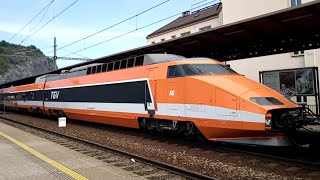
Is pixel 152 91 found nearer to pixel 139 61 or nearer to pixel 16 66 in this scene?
pixel 139 61

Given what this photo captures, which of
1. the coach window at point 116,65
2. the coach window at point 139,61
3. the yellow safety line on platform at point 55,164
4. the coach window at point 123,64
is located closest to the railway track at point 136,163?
the yellow safety line on platform at point 55,164

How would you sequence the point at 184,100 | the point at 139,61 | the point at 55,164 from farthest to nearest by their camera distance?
the point at 139,61
the point at 184,100
the point at 55,164

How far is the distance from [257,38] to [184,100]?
4.87 metres

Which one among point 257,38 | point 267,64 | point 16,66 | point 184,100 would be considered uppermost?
point 16,66

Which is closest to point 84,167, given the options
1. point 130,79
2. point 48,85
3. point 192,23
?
point 130,79

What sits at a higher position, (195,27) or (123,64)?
(195,27)

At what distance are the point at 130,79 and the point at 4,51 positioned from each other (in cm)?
6644

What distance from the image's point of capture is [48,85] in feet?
81.6

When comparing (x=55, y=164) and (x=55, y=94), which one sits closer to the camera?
(x=55, y=164)

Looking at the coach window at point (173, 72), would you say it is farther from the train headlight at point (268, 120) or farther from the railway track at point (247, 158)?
the train headlight at point (268, 120)

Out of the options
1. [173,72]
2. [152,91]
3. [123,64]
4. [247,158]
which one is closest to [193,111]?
[173,72]

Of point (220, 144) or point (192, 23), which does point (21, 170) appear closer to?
point (220, 144)

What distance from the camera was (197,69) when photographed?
1177 centimetres

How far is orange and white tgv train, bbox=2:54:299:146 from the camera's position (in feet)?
31.7
